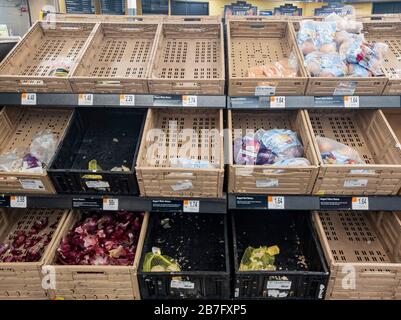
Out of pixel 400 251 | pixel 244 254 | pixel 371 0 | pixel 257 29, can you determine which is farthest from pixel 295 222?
pixel 371 0

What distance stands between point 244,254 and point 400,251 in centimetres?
86

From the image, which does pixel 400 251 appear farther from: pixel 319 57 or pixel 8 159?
pixel 8 159

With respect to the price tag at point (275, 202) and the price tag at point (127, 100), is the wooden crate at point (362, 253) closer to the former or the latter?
the price tag at point (275, 202)

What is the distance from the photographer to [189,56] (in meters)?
2.30

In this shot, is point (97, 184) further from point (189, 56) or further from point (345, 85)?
point (345, 85)

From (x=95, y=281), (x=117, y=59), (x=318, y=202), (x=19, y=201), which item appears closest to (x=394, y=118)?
(x=318, y=202)

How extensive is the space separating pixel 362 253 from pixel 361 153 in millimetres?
586

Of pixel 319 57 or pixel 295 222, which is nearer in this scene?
pixel 319 57

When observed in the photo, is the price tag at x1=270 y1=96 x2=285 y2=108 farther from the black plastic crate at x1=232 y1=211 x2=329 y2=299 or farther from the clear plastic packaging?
the clear plastic packaging

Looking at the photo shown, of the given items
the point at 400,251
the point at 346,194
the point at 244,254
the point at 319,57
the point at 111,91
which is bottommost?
the point at 244,254

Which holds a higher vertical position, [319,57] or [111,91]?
[319,57]

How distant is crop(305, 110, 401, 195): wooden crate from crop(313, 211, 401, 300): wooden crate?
321mm

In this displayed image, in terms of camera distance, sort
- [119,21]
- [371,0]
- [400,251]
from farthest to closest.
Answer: [371,0] < [119,21] < [400,251]

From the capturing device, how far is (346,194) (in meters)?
1.87
